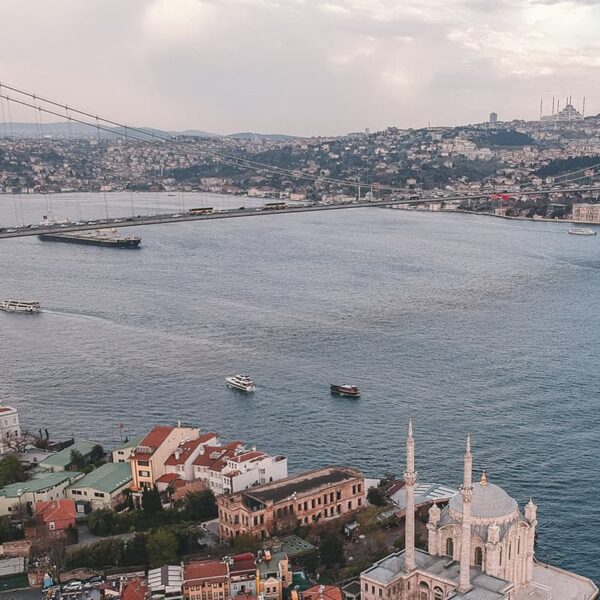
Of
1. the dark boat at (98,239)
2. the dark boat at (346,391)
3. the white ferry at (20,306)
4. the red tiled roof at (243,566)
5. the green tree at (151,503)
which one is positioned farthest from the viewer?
the dark boat at (98,239)

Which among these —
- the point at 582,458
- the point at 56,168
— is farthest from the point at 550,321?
the point at 56,168

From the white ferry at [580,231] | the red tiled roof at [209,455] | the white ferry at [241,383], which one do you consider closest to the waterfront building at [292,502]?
the red tiled roof at [209,455]

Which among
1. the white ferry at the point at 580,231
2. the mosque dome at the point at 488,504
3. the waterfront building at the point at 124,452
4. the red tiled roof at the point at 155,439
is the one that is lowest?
the waterfront building at the point at 124,452

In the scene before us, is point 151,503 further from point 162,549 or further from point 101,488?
point 162,549

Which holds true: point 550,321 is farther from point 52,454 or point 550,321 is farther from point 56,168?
point 56,168

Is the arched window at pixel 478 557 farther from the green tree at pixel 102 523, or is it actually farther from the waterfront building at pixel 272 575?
the green tree at pixel 102 523

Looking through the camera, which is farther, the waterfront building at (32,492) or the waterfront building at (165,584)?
the waterfront building at (32,492)

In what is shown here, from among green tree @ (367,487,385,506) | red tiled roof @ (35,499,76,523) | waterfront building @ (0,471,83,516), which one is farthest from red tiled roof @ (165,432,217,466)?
green tree @ (367,487,385,506)
